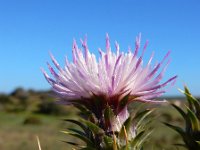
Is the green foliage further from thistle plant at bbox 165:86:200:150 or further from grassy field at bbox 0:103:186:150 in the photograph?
grassy field at bbox 0:103:186:150

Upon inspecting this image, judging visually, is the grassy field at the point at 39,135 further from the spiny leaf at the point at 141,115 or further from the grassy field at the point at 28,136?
the spiny leaf at the point at 141,115

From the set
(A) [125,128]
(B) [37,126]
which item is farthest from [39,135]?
(A) [125,128]

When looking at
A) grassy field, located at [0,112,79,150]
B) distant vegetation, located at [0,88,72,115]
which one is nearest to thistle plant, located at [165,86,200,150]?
grassy field, located at [0,112,79,150]

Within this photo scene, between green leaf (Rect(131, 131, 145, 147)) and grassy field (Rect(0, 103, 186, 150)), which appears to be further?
grassy field (Rect(0, 103, 186, 150))

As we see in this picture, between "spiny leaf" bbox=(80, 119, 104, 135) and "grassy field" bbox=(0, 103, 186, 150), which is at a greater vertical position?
"grassy field" bbox=(0, 103, 186, 150)

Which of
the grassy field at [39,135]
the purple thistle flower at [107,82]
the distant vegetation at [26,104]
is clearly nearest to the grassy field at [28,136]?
the grassy field at [39,135]

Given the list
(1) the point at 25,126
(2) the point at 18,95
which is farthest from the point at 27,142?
(2) the point at 18,95

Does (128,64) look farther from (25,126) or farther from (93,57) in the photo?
(25,126)

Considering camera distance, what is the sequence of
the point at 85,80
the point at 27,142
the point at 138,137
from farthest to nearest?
the point at 27,142
the point at 85,80
the point at 138,137
